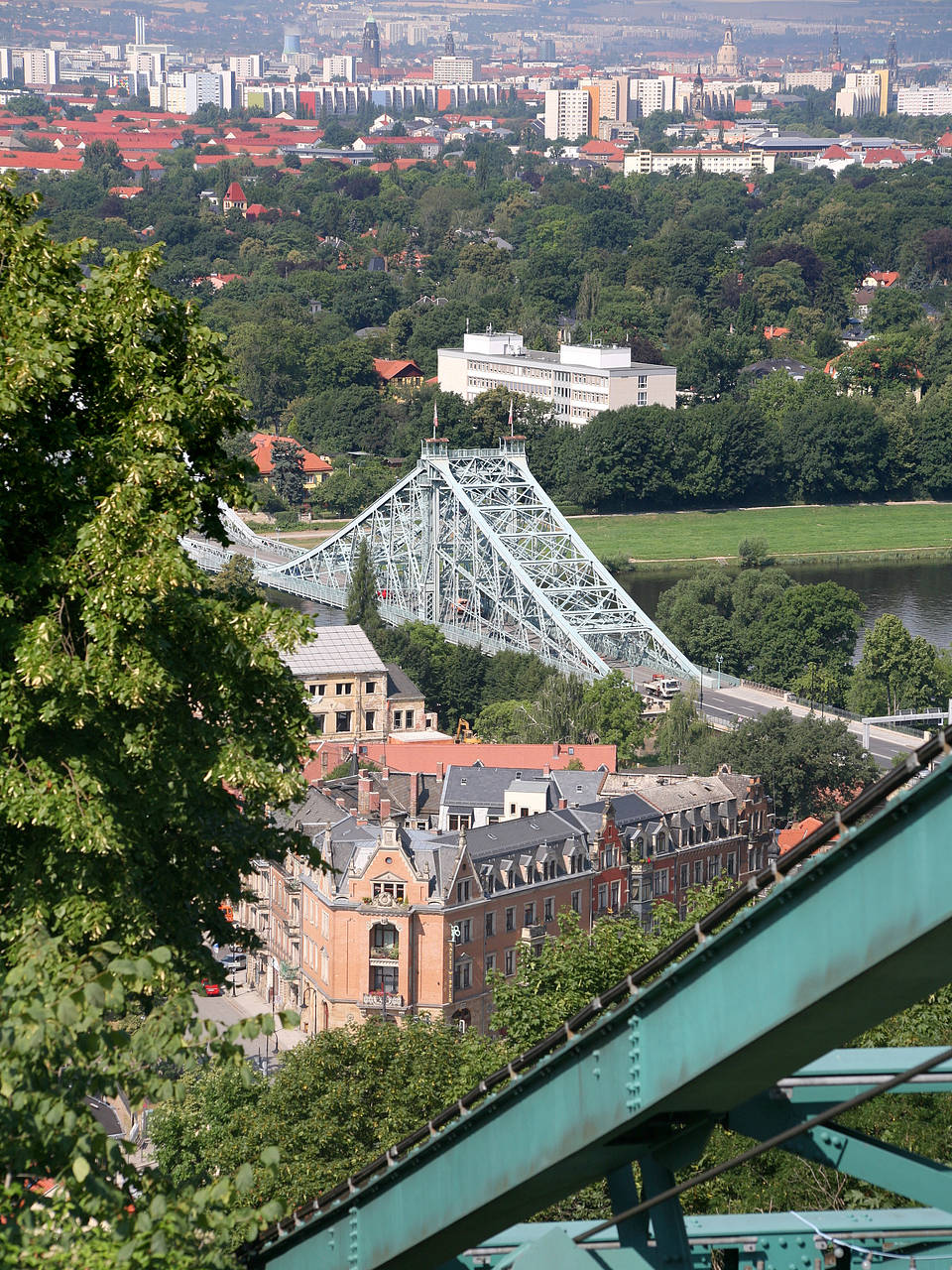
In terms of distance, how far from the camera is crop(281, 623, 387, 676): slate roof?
61094 mm

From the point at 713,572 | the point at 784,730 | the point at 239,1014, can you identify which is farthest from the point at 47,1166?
the point at 713,572

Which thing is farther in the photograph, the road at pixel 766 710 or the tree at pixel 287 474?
the tree at pixel 287 474

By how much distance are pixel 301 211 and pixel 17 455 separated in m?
188

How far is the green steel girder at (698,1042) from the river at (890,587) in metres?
64.3

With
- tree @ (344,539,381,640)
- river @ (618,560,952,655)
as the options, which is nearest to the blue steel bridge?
tree @ (344,539,381,640)

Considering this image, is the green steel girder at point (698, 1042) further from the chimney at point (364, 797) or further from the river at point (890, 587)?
the river at point (890, 587)

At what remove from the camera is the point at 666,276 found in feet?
511

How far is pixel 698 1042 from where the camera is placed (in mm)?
9023

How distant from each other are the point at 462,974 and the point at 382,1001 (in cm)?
154

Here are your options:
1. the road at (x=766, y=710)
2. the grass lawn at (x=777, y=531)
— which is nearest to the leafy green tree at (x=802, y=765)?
the road at (x=766, y=710)

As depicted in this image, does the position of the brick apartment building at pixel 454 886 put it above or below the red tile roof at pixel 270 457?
above

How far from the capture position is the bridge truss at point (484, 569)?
2867 inches

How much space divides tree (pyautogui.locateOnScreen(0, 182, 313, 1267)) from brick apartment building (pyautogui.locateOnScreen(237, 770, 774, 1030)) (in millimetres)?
17972

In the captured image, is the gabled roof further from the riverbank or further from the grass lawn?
the grass lawn
